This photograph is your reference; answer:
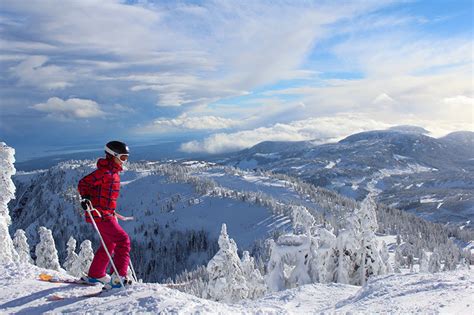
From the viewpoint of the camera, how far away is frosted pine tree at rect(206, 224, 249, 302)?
4563 cm

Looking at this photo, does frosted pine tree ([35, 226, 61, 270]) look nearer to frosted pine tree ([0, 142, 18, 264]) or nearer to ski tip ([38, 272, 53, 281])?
frosted pine tree ([0, 142, 18, 264])

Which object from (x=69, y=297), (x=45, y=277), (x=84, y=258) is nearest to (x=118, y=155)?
(x=69, y=297)

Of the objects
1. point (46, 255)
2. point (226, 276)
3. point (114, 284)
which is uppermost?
point (114, 284)

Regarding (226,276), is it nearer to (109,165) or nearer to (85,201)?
(109,165)

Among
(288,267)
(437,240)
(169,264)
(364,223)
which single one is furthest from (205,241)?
(364,223)

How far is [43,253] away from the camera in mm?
53406

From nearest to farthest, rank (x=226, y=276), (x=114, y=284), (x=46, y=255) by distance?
(x=114, y=284) → (x=226, y=276) → (x=46, y=255)

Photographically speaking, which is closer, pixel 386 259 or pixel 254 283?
pixel 386 259

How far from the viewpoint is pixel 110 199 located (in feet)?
39.7

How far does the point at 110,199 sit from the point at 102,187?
44 cm

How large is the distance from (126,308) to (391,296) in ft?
34.5

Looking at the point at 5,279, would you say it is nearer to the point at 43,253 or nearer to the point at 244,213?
the point at 43,253

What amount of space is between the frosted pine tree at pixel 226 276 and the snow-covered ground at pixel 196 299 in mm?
27099

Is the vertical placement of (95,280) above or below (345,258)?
above
